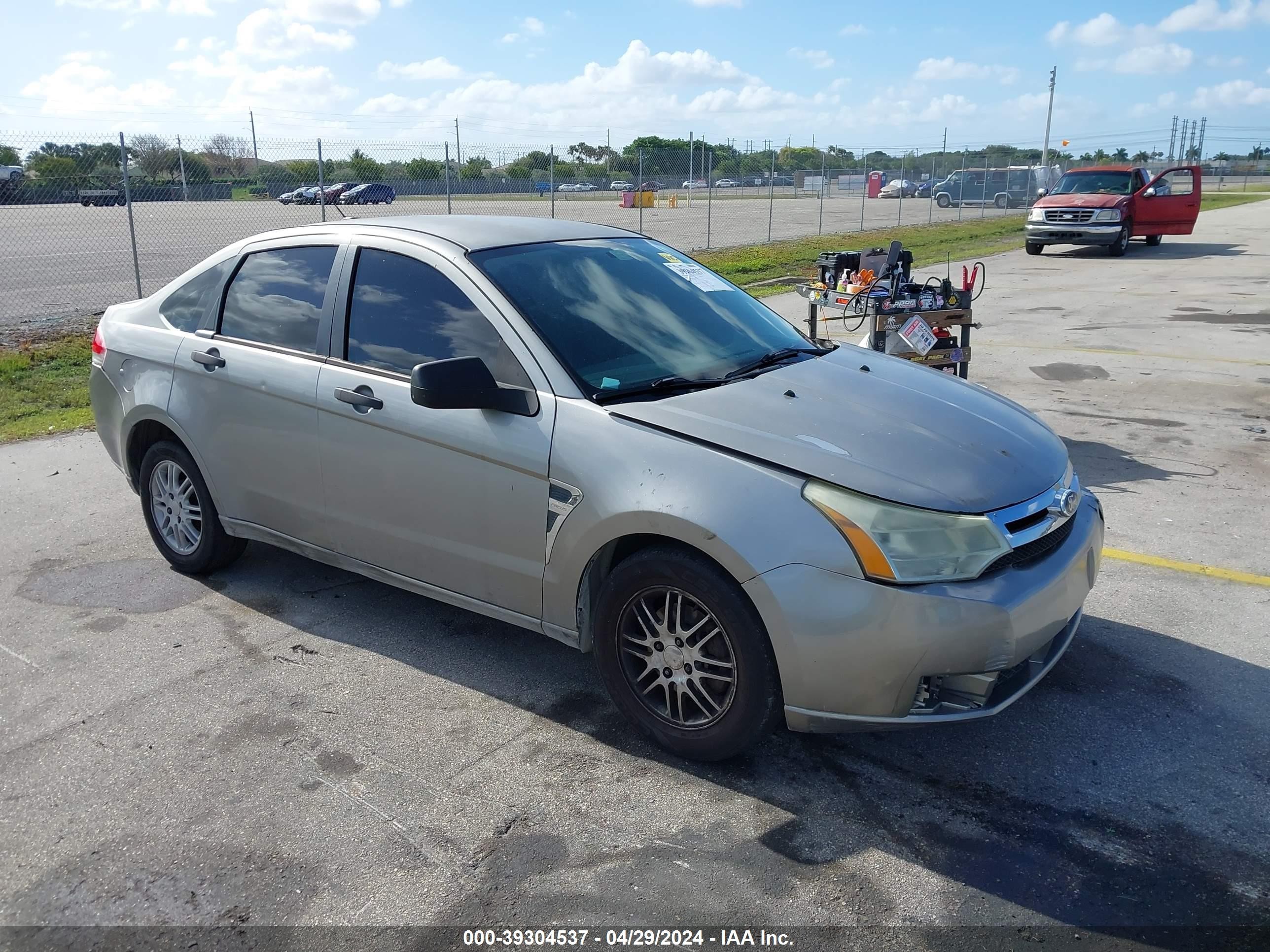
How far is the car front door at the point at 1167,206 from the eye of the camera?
23500 mm

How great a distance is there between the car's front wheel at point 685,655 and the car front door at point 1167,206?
78.0 feet

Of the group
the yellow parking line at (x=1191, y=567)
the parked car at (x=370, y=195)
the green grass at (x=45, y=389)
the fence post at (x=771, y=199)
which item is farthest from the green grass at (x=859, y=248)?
the yellow parking line at (x=1191, y=567)

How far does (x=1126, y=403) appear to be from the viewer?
8.70m

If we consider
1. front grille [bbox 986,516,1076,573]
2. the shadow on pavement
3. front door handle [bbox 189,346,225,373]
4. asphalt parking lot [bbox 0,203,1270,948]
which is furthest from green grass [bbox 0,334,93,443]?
front grille [bbox 986,516,1076,573]

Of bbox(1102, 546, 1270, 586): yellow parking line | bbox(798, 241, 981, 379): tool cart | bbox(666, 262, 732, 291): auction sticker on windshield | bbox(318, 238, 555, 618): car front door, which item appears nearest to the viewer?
bbox(318, 238, 555, 618): car front door

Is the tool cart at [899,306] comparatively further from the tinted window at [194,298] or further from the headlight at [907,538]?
the tinted window at [194,298]

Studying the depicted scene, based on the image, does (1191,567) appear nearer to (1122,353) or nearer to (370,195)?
(1122,353)

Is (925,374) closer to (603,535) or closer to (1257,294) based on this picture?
(603,535)

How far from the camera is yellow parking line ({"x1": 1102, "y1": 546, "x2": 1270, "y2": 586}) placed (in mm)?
4984

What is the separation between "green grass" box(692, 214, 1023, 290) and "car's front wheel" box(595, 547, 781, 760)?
11778mm

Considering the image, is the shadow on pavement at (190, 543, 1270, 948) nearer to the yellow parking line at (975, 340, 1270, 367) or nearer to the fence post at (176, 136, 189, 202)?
the yellow parking line at (975, 340, 1270, 367)

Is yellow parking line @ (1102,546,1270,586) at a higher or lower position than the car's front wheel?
lower

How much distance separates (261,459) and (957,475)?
291 centimetres

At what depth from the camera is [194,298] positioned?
16.3 ft
